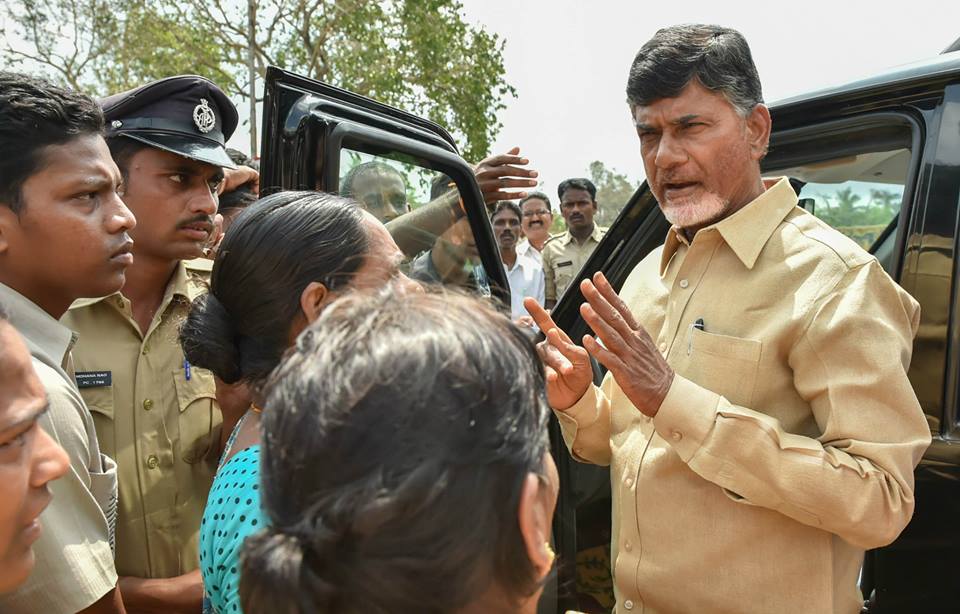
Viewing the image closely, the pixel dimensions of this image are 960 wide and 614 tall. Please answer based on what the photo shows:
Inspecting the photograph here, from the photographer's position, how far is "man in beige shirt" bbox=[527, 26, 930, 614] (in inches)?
62.6

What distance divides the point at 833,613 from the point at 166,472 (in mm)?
1581

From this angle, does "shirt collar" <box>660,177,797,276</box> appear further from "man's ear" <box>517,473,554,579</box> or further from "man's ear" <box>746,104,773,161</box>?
"man's ear" <box>517,473,554,579</box>

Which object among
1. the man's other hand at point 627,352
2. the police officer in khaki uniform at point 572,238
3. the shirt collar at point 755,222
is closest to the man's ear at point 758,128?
the shirt collar at point 755,222

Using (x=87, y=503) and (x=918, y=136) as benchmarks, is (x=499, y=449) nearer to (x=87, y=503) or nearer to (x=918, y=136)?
(x=87, y=503)

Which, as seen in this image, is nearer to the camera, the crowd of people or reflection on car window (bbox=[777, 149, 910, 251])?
the crowd of people

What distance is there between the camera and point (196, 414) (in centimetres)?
214

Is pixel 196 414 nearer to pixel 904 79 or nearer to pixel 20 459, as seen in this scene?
pixel 20 459

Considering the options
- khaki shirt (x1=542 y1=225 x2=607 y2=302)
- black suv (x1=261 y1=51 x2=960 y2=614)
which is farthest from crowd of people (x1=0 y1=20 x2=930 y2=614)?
khaki shirt (x1=542 y1=225 x2=607 y2=302)

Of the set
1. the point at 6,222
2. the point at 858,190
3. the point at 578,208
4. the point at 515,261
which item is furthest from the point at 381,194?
the point at 578,208

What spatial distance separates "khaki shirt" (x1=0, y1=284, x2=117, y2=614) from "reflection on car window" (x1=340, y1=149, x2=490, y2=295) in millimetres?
1059

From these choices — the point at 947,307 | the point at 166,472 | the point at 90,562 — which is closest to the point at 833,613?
the point at 947,307

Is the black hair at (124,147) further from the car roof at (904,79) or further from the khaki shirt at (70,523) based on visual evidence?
the car roof at (904,79)

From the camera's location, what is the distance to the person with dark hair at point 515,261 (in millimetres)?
7820

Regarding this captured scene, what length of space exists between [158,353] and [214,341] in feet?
2.12
